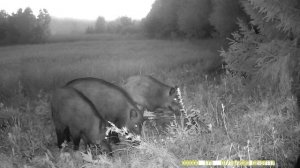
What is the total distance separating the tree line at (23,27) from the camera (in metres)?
6.43

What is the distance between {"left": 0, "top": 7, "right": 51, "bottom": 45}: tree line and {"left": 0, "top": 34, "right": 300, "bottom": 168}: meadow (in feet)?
0.64

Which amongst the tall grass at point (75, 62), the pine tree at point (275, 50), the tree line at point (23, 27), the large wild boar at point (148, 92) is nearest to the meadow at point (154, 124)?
the tall grass at point (75, 62)

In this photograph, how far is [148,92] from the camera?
6.16 meters

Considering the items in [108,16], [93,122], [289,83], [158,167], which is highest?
[108,16]

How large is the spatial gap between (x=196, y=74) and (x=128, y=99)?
3789mm

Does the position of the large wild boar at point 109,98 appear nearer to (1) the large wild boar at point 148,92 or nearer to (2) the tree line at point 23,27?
(1) the large wild boar at point 148,92

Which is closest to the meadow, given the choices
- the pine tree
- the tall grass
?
the tall grass

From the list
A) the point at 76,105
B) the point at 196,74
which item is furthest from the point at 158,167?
the point at 196,74

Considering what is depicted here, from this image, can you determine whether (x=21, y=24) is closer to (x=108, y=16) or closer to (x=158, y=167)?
(x=108, y=16)

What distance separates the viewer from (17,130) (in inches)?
177

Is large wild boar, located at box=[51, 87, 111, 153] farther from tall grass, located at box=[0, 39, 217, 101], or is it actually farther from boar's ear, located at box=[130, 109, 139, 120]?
tall grass, located at box=[0, 39, 217, 101]

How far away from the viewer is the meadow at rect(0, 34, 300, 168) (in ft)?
11.0

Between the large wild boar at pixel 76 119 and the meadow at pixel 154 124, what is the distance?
25 centimetres

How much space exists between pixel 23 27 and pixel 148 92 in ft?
9.59
